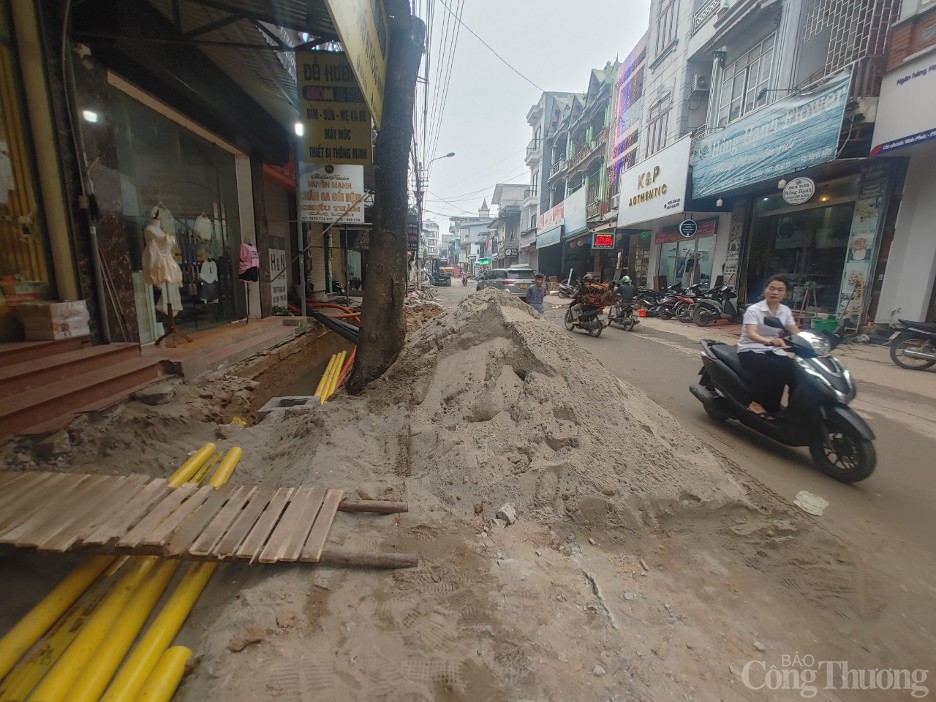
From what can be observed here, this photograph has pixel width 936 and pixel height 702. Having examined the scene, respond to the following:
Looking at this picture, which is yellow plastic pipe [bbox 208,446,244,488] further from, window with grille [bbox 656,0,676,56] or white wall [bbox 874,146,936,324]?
window with grille [bbox 656,0,676,56]

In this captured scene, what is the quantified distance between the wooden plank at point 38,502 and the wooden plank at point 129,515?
0.38m

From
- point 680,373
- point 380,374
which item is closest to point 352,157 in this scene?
point 380,374

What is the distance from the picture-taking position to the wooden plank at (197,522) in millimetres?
1994

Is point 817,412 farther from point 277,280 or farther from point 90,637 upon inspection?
point 277,280

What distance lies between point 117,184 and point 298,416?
3489 mm

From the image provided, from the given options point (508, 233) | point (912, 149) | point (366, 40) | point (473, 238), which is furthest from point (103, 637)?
point (473, 238)

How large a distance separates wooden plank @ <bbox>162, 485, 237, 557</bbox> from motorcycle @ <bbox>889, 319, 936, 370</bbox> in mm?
9721

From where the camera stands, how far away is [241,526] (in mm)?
2213

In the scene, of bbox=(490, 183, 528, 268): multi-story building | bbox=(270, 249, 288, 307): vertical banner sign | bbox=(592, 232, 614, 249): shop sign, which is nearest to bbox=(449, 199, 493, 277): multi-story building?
bbox=(490, 183, 528, 268): multi-story building

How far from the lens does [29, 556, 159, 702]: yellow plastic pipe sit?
4.83ft

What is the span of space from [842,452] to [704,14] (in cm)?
1665

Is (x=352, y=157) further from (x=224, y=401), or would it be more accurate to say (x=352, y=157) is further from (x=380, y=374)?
(x=224, y=401)

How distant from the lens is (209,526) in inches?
85.7

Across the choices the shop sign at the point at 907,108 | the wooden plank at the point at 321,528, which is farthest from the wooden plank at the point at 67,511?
the shop sign at the point at 907,108
